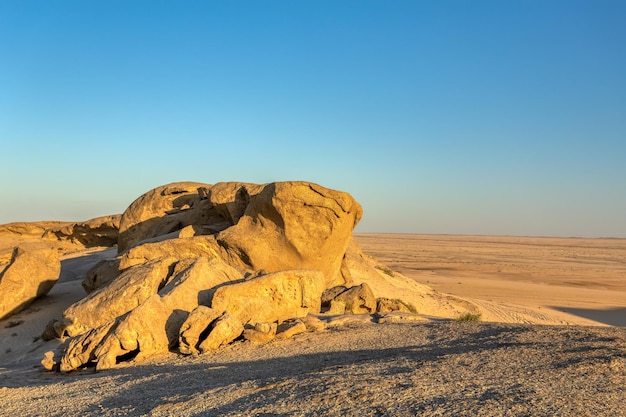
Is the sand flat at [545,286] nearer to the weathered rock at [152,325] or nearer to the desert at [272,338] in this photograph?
the desert at [272,338]

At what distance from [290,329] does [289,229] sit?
563cm

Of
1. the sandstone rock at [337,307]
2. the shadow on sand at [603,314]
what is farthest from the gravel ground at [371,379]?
the shadow on sand at [603,314]

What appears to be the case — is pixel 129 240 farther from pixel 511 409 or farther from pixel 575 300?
pixel 575 300

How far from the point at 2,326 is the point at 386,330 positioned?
34.3ft

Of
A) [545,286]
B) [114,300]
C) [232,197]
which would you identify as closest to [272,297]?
[114,300]

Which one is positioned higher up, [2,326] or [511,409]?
[511,409]

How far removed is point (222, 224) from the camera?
64.7ft

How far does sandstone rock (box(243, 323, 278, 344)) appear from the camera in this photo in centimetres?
1059

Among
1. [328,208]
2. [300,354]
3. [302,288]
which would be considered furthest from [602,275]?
[300,354]

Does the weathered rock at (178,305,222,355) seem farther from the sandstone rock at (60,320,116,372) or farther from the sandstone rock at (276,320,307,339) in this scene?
the sandstone rock at (60,320,116,372)

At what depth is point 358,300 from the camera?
14625mm

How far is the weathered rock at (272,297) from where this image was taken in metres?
11.8

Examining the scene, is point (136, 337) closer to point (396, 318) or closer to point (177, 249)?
point (396, 318)

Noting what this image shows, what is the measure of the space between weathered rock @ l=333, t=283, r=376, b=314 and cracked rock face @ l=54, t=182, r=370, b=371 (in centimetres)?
118
